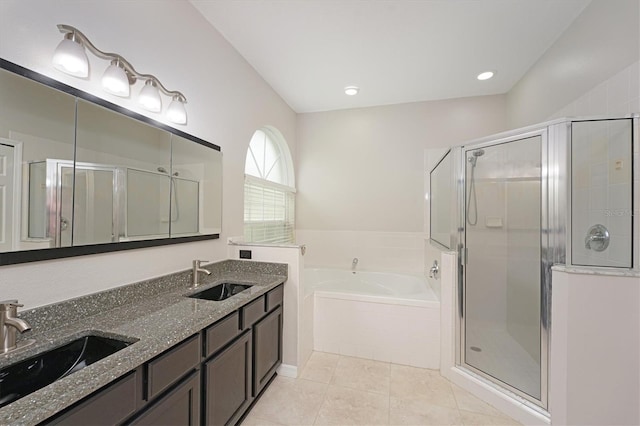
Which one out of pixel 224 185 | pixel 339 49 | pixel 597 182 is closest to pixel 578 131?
pixel 597 182

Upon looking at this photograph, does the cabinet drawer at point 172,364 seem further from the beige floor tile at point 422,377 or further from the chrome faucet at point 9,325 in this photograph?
the beige floor tile at point 422,377

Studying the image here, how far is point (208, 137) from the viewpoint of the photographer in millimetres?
2105

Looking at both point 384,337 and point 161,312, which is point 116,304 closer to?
point 161,312

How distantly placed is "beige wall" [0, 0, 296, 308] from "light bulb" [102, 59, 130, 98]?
46 millimetres

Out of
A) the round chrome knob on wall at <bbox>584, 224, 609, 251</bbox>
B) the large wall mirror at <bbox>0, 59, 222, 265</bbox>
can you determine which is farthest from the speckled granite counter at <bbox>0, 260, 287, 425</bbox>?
the round chrome knob on wall at <bbox>584, 224, 609, 251</bbox>

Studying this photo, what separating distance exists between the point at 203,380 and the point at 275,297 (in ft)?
2.63

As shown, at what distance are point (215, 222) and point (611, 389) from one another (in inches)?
108

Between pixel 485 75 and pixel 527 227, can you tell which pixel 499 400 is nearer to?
pixel 527 227

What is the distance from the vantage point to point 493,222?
239 cm

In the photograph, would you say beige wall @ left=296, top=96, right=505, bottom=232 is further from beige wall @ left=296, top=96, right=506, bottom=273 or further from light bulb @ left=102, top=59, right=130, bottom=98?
light bulb @ left=102, top=59, right=130, bottom=98

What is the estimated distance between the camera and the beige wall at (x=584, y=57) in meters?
1.62

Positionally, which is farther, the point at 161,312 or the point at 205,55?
the point at 205,55

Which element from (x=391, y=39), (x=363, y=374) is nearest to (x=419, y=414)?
(x=363, y=374)

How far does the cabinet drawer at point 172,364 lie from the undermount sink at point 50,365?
152mm
